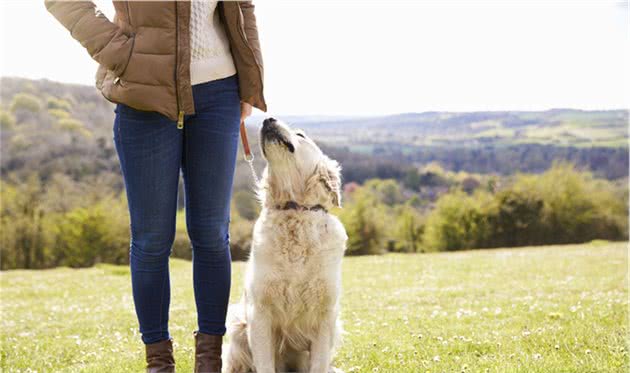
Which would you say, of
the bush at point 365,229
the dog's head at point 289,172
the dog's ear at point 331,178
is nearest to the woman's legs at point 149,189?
the dog's head at point 289,172

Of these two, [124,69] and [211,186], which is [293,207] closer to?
[211,186]

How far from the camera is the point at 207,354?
3.90m

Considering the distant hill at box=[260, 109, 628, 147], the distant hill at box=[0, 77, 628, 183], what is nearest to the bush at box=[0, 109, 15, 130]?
the distant hill at box=[0, 77, 628, 183]

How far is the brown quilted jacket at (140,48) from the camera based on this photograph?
329cm

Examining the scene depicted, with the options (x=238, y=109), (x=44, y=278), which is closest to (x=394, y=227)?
(x=44, y=278)

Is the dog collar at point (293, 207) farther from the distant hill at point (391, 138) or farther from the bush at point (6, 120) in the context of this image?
the bush at point (6, 120)

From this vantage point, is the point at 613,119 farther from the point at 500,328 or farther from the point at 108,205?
the point at 500,328

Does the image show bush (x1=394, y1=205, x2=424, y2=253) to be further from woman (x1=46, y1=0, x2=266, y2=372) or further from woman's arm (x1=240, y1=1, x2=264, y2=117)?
woman's arm (x1=240, y1=1, x2=264, y2=117)

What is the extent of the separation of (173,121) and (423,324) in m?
3.93

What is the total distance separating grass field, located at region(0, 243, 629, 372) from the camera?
14.9 feet

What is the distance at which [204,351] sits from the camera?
3908 millimetres

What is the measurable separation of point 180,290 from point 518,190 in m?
32.5

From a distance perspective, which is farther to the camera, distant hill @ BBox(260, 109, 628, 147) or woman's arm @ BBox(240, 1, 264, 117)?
distant hill @ BBox(260, 109, 628, 147)

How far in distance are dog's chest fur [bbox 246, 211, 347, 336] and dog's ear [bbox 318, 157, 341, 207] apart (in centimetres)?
24
